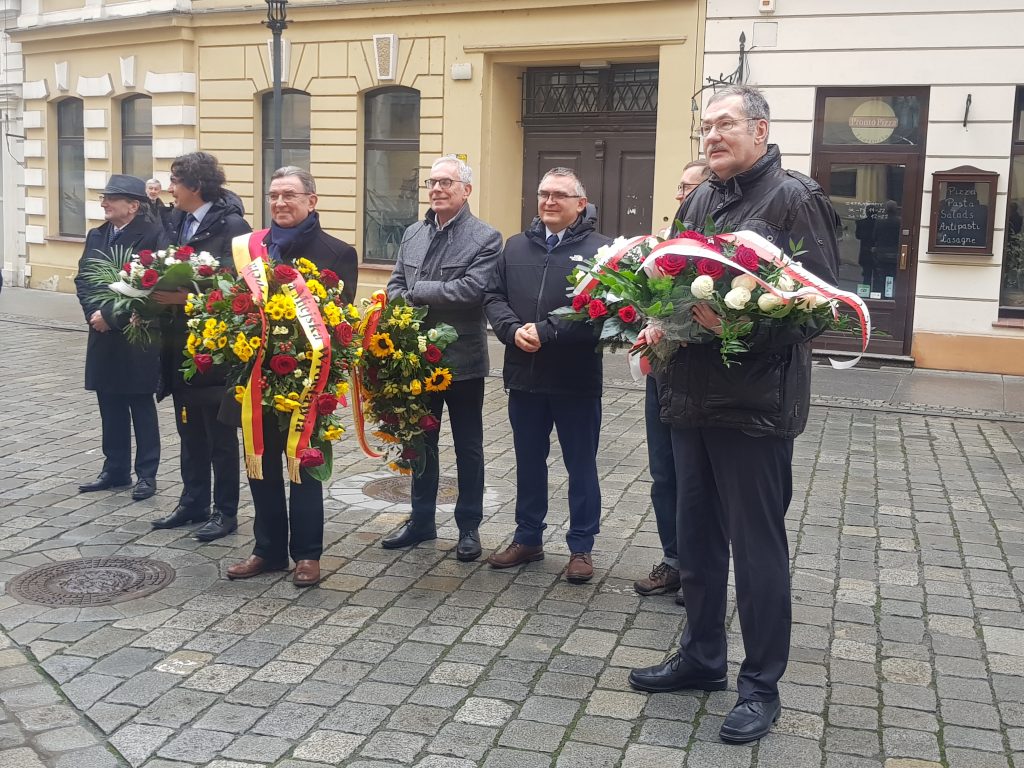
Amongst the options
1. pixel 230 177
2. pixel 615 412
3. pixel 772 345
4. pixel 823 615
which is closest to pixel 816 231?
pixel 772 345

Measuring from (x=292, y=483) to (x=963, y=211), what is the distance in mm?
9644

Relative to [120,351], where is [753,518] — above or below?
below

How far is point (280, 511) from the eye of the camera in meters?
5.47

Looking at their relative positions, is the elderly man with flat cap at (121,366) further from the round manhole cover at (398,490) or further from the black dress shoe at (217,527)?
the round manhole cover at (398,490)

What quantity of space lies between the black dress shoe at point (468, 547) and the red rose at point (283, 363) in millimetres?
1322

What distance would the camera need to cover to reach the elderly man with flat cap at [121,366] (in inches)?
267

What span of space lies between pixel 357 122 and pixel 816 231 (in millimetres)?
13234

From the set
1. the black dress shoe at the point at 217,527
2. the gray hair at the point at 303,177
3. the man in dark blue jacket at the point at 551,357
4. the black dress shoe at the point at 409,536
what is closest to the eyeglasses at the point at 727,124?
the man in dark blue jacket at the point at 551,357

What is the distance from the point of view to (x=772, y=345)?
12.3ft

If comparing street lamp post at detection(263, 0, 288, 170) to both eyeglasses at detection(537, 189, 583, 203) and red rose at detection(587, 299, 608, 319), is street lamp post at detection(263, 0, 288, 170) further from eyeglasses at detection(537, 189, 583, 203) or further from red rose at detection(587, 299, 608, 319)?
red rose at detection(587, 299, 608, 319)

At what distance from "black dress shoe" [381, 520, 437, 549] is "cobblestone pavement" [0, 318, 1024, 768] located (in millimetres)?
88

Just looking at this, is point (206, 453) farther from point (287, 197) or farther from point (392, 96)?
point (392, 96)

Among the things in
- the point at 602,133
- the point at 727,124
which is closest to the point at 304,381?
the point at 727,124

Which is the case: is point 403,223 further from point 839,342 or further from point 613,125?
point 839,342
